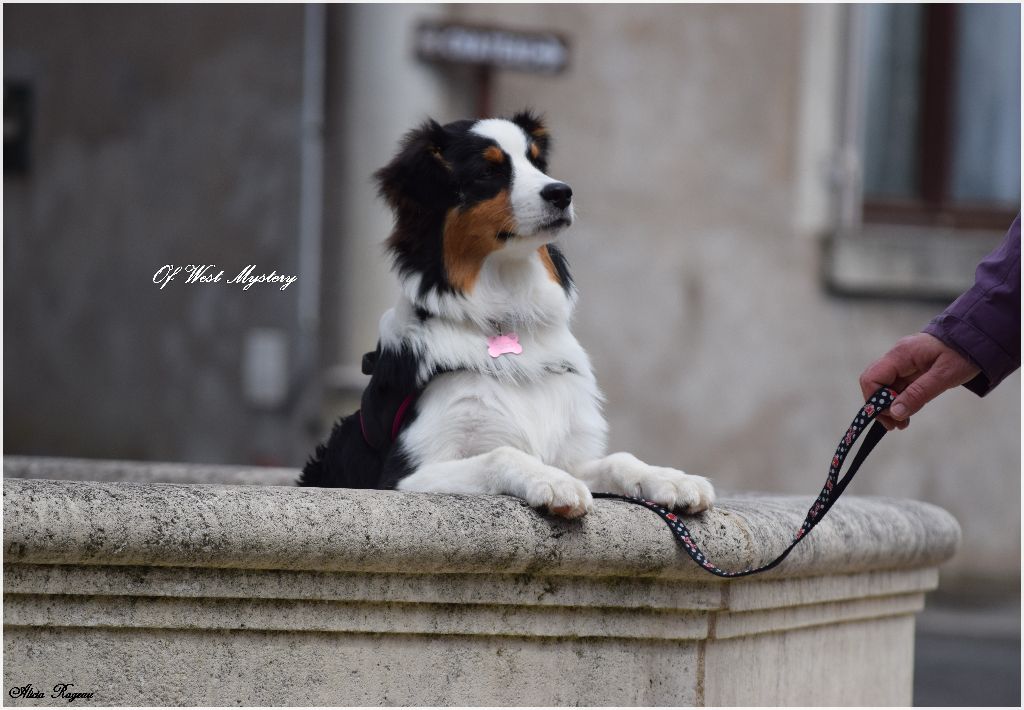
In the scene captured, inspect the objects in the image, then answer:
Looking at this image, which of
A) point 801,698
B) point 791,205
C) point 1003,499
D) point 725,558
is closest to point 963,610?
point 1003,499

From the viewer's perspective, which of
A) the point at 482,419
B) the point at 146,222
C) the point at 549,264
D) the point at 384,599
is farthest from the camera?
the point at 146,222

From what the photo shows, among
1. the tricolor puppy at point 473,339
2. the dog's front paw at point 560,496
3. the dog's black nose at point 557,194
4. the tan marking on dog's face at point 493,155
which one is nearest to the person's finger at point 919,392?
the tricolor puppy at point 473,339

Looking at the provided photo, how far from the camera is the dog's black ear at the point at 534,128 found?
3.74m

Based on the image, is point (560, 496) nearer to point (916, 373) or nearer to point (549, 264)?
point (916, 373)

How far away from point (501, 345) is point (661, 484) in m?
0.60

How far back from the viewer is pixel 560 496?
2.73 m

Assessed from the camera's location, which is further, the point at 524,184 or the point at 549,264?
the point at 549,264

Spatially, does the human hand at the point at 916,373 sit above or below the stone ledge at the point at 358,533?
above

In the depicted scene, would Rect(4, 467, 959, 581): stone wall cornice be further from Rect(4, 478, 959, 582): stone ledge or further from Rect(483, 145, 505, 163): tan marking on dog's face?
Rect(483, 145, 505, 163): tan marking on dog's face

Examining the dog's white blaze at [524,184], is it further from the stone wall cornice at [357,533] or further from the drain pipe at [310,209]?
the drain pipe at [310,209]

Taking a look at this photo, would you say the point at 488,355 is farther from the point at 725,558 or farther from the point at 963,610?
the point at 963,610

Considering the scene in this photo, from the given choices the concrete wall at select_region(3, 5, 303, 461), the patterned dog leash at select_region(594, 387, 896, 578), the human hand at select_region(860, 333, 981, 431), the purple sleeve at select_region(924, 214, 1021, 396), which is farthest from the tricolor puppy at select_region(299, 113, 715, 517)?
the concrete wall at select_region(3, 5, 303, 461)

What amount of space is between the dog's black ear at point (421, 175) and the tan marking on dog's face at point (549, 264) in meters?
0.28

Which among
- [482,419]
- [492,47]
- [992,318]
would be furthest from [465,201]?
[492,47]
